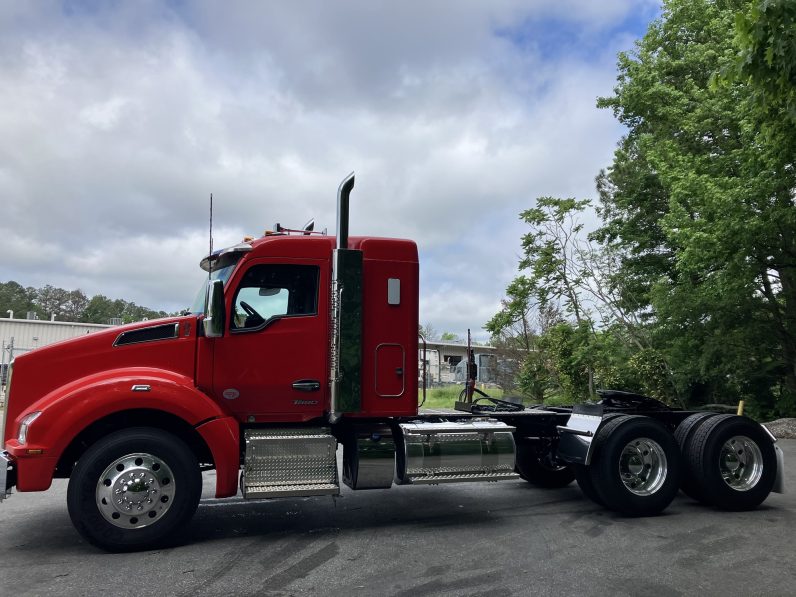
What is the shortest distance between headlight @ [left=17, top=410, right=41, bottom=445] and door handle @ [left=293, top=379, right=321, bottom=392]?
2265mm

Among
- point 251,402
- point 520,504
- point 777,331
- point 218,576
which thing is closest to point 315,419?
point 251,402

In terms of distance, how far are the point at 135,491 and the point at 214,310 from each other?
5.60ft

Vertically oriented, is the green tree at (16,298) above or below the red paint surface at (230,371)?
above

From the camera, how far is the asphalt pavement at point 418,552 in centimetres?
488

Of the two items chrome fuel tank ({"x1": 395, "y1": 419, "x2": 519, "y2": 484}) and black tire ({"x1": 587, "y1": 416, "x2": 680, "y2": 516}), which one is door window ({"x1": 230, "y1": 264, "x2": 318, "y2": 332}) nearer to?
chrome fuel tank ({"x1": 395, "y1": 419, "x2": 519, "y2": 484})

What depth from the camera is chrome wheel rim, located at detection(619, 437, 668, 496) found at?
7305 mm

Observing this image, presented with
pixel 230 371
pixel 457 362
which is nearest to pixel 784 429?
pixel 230 371

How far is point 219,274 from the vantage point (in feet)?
22.4

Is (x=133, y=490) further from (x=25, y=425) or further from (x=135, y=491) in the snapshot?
(x=25, y=425)

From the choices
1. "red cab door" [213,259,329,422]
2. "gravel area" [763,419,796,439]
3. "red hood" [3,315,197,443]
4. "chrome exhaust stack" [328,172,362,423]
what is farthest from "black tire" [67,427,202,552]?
"gravel area" [763,419,796,439]

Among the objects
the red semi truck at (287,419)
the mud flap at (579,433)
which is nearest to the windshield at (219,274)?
the red semi truck at (287,419)

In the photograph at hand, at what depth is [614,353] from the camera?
75.9 ft

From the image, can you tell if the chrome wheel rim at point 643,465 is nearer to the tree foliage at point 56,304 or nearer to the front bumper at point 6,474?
the front bumper at point 6,474

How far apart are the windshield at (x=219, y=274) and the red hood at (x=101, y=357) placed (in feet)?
1.07
